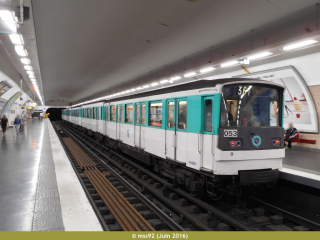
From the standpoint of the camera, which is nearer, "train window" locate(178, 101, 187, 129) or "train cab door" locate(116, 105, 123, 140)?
"train window" locate(178, 101, 187, 129)

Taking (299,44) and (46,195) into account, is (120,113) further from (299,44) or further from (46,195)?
(299,44)

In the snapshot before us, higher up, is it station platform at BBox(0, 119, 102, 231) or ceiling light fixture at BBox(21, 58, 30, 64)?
ceiling light fixture at BBox(21, 58, 30, 64)

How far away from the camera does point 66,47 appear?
10438 mm

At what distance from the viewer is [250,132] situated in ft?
18.4

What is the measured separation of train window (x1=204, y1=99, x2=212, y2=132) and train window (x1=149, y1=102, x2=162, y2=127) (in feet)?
6.92

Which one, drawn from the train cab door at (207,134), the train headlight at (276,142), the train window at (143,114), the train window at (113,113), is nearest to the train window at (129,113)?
the train window at (143,114)

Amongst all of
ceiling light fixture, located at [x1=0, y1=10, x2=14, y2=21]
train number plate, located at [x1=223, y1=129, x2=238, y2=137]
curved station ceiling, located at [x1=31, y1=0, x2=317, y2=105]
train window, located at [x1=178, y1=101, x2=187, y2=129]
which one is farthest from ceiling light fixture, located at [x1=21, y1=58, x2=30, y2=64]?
train number plate, located at [x1=223, y1=129, x2=238, y2=137]

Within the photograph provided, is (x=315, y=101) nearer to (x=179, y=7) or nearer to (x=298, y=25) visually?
(x=298, y=25)

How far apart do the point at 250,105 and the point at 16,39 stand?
24.1 ft

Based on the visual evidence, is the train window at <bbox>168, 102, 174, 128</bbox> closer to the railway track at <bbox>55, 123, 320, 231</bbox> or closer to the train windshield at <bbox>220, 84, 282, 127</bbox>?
the railway track at <bbox>55, 123, 320, 231</bbox>

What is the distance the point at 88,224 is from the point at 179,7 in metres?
5.20

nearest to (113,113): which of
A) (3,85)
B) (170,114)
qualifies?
(170,114)

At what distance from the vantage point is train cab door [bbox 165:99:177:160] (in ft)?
22.5

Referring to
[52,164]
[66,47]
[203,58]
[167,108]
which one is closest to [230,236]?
[167,108]
